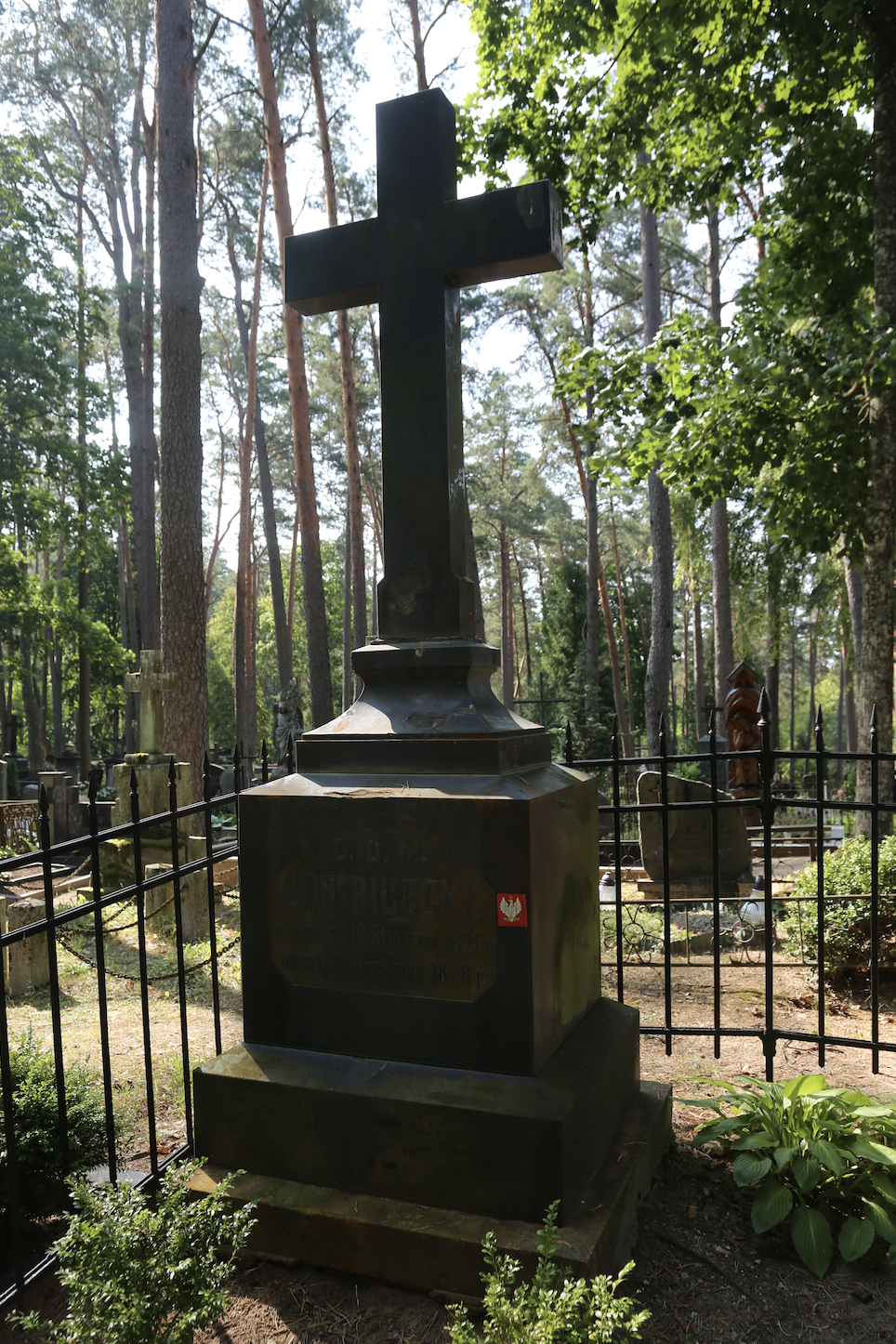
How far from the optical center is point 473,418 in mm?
27531

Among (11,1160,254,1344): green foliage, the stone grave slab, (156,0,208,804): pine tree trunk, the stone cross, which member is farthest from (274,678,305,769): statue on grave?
(11,1160,254,1344): green foliage

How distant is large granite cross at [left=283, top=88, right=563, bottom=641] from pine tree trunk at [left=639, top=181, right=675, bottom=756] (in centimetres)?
1093

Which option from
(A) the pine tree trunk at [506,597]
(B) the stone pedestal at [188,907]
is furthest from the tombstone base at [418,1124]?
(A) the pine tree trunk at [506,597]

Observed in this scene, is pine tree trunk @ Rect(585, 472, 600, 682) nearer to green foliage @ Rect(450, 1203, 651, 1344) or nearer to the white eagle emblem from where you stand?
the white eagle emblem

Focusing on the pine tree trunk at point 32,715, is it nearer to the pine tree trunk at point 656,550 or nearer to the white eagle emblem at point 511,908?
the pine tree trunk at point 656,550

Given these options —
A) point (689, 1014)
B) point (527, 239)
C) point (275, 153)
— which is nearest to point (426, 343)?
point (527, 239)

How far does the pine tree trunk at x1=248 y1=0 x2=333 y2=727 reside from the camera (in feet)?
41.8

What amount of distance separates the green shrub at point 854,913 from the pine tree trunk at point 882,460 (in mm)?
502

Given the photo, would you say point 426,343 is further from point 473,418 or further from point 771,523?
point 473,418

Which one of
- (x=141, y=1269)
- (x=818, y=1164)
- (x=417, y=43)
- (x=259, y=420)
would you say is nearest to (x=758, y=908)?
(x=818, y=1164)

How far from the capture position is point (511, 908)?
7.66 feet

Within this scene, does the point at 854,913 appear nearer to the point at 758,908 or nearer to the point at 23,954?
the point at 758,908

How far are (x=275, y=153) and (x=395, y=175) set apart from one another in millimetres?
12450

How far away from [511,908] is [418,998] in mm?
417
